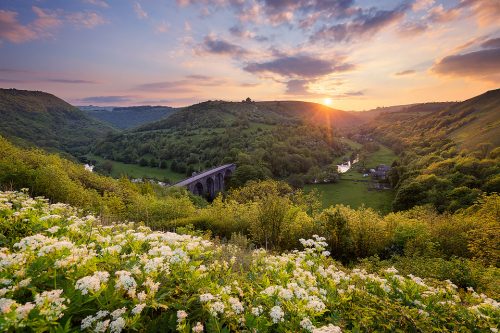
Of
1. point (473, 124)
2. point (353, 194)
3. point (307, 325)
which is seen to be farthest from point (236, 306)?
point (473, 124)

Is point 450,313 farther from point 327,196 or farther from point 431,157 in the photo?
point 431,157

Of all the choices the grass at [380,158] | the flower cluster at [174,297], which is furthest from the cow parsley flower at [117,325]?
the grass at [380,158]

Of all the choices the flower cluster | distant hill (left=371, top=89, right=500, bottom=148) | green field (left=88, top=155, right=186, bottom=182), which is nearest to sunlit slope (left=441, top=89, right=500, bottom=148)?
distant hill (left=371, top=89, right=500, bottom=148)

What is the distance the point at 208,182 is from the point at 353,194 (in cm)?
4819

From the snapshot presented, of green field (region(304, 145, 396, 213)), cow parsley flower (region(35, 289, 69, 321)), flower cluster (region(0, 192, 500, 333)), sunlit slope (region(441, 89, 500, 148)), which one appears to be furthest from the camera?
sunlit slope (region(441, 89, 500, 148))

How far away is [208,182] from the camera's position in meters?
90.1

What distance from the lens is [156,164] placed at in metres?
124

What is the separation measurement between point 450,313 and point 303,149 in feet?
414


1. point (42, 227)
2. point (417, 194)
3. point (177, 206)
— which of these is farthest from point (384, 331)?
point (417, 194)

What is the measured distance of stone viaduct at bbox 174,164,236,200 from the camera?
80.1m

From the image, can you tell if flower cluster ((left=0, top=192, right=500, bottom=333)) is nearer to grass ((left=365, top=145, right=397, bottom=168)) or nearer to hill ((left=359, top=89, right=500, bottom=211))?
hill ((left=359, top=89, right=500, bottom=211))

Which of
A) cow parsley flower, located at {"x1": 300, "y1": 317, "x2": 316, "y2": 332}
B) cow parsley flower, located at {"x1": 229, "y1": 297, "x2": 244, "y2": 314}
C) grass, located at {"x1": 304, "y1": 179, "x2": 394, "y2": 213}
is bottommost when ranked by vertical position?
grass, located at {"x1": 304, "y1": 179, "x2": 394, "y2": 213}

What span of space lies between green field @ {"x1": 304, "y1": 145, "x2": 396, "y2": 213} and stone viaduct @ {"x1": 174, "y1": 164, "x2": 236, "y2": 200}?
3084 cm

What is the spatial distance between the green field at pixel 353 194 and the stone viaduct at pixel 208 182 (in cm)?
3084
